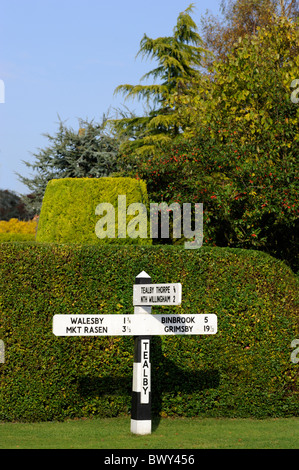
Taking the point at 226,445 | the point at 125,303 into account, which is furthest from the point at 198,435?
the point at 125,303

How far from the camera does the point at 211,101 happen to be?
1708cm

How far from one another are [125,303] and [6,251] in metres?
2.22

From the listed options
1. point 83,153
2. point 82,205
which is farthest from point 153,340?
point 83,153

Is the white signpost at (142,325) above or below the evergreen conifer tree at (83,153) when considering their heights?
below

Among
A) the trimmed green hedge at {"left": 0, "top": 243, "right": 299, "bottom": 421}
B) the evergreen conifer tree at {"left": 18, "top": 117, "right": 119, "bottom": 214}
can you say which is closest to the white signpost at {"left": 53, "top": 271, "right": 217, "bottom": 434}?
the trimmed green hedge at {"left": 0, "top": 243, "right": 299, "bottom": 421}

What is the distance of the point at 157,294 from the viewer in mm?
8219

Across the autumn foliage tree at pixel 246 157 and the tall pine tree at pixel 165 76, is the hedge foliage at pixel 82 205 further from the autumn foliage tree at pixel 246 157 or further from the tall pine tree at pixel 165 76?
the tall pine tree at pixel 165 76

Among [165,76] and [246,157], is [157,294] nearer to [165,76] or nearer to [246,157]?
[246,157]

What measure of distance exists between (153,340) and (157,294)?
90.0 inches

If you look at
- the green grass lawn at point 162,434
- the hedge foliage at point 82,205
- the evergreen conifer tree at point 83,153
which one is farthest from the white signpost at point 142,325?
the evergreen conifer tree at point 83,153

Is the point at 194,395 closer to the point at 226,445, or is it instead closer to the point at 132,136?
the point at 226,445

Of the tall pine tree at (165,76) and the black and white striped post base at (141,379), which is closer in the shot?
the black and white striped post base at (141,379)

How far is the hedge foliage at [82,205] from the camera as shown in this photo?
12.2 metres

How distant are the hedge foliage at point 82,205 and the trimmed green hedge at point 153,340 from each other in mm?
2062
